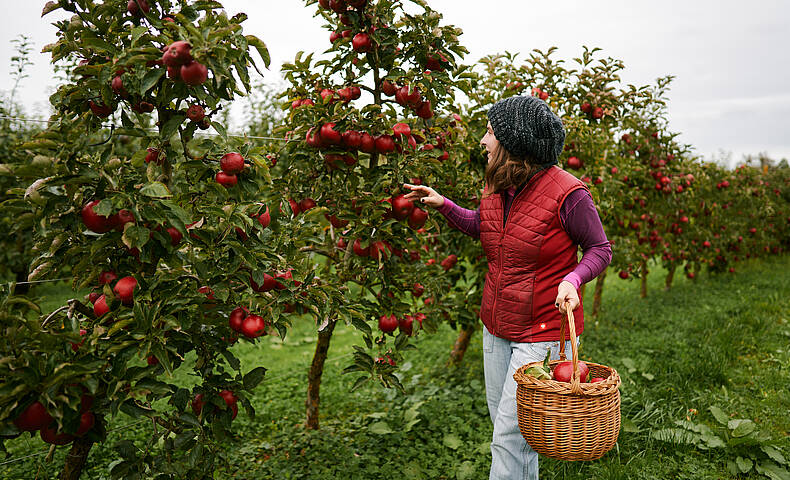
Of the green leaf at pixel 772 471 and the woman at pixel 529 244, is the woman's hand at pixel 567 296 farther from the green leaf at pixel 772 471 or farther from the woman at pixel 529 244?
the green leaf at pixel 772 471

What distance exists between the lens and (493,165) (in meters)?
2.04

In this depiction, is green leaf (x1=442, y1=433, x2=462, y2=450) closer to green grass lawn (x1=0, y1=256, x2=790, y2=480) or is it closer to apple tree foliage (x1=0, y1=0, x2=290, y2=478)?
green grass lawn (x1=0, y1=256, x2=790, y2=480)

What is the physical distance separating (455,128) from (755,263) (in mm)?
8561

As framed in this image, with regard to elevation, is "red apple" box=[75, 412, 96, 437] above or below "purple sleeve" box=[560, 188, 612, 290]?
below

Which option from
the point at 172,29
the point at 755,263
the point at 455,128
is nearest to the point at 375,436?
the point at 455,128

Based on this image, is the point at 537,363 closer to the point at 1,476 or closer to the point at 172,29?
the point at 172,29

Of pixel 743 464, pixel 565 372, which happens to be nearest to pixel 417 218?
pixel 565 372

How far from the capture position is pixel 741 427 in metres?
2.83

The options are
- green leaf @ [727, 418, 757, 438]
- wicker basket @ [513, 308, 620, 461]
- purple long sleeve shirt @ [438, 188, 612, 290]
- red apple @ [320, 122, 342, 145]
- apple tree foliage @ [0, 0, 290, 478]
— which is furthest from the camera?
green leaf @ [727, 418, 757, 438]

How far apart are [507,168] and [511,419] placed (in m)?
0.93

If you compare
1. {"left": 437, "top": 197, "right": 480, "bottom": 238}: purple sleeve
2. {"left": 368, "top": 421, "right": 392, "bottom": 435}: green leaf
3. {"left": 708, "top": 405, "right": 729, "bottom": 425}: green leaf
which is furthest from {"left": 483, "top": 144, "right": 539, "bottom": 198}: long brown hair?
{"left": 708, "top": 405, "right": 729, "bottom": 425}: green leaf

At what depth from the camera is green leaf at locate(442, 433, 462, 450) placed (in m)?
3.01

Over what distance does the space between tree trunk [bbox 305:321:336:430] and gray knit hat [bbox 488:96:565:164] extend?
1408mm

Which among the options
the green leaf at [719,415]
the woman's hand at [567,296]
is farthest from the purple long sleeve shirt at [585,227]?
the green leaf at [719,415]
